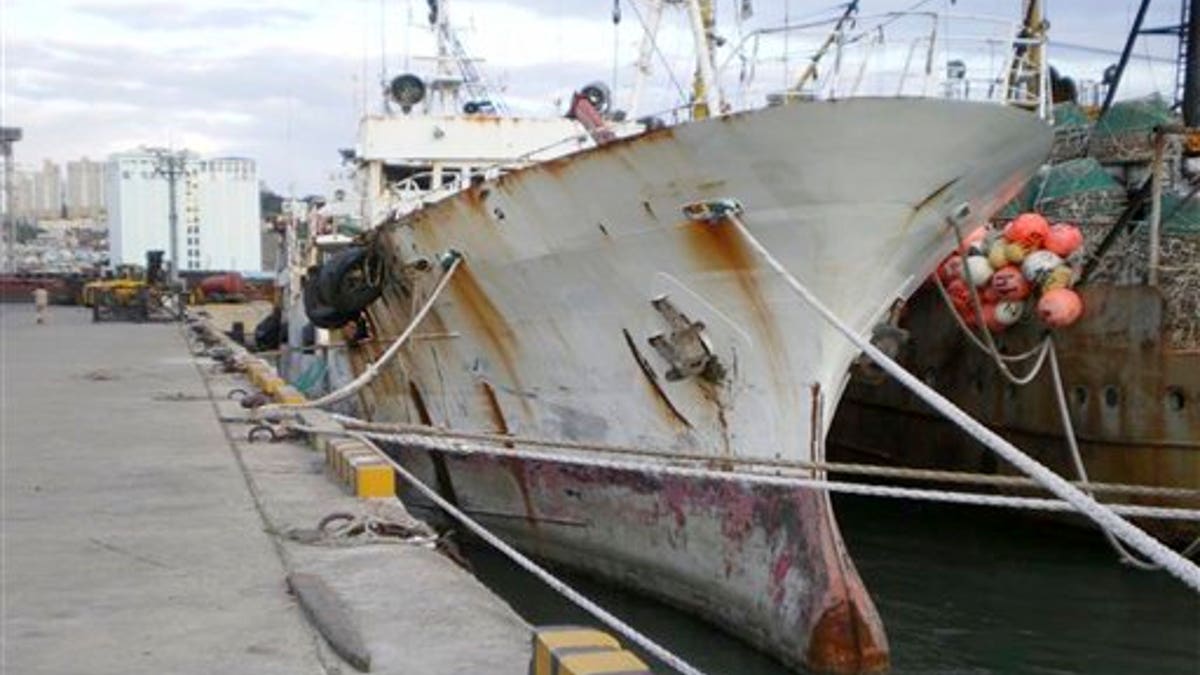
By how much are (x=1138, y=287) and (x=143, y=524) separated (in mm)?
8705

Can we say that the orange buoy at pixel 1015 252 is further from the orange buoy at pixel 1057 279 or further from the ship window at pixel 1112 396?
the ship window at pixel 1112 396

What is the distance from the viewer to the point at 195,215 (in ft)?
216

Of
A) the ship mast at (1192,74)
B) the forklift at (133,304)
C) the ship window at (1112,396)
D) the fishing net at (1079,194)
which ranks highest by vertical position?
the ship mast at (1192,74)

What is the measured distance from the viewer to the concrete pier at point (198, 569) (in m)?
5.66

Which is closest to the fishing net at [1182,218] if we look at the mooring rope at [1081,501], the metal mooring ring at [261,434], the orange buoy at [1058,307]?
the orange buoy at [1058,307]

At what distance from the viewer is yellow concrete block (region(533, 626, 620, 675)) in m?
4.63

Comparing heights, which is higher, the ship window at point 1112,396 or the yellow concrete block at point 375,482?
the ship window at point 1112,396

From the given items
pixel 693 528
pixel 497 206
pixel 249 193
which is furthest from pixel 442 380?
pixel 249 193

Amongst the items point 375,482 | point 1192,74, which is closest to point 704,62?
point 375,482

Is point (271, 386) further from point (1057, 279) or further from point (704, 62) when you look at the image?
point (1057, 279)

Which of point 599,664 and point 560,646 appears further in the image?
point 560,646

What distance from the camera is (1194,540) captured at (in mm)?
11836

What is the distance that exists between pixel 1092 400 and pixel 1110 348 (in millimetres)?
548

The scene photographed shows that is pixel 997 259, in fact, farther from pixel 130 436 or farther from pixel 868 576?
pixel 130 436
